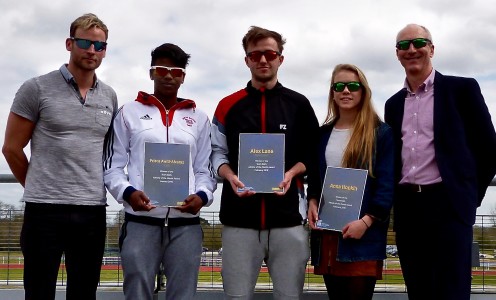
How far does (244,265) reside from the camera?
4113 mm

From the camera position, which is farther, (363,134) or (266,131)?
(266,131)

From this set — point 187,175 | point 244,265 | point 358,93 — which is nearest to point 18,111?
point 187,175

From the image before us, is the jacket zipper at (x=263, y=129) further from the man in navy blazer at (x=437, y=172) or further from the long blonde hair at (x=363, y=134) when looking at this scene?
the man in navy blazer at (x=437, y=172)

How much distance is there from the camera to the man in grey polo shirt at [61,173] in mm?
4051

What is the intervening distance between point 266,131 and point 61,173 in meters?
1.25

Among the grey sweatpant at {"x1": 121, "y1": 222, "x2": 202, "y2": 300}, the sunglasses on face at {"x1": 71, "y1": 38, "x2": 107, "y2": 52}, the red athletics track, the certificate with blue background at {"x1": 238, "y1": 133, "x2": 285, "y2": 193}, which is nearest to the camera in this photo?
the grey sweatpant at {"x1": 121, "y1": 222, "x2": 202, "y2": 300}

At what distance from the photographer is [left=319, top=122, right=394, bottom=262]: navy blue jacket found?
13.1 ft

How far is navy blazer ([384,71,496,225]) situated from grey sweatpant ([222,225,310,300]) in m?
0.77

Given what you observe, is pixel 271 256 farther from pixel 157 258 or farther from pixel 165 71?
pixel 165 71

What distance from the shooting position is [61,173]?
13.4 ft

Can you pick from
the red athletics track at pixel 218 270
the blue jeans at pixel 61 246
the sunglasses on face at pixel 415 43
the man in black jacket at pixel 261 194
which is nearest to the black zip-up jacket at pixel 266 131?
the man in black jacket at pixel 261 194

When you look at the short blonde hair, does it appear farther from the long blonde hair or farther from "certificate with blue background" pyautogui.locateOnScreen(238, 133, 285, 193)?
the long blonde hair

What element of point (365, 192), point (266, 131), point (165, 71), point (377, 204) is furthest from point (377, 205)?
point (165, 71)

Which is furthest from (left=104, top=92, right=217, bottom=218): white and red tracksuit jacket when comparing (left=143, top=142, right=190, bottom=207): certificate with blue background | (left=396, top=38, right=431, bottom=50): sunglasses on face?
(left=396, top=38, right=431, bottom=50): sunglasses on face
